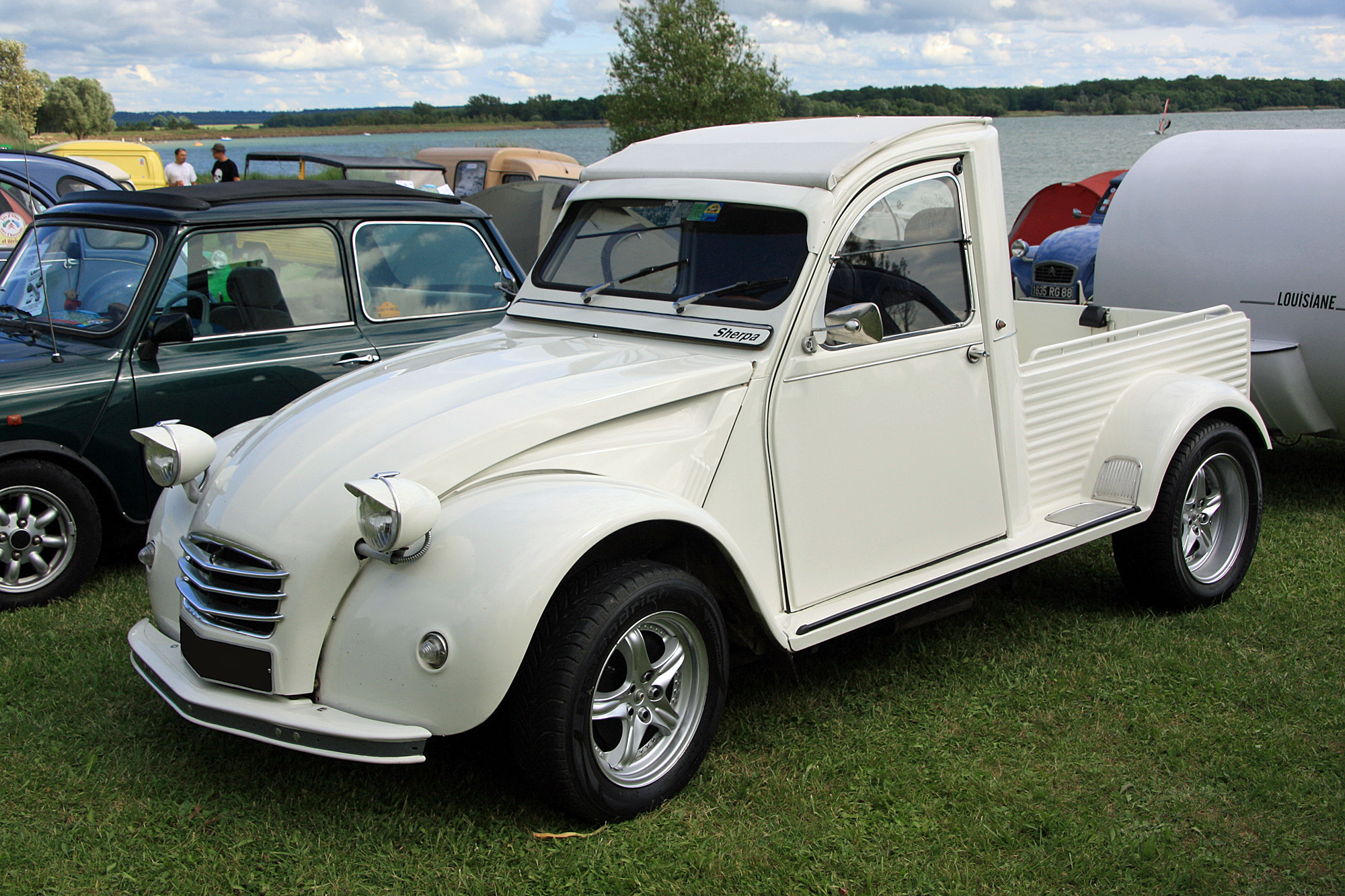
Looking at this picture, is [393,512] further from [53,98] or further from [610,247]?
[53,98]

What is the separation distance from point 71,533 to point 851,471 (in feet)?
12.7

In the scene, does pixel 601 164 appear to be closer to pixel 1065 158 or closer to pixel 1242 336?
pixel 1242 336

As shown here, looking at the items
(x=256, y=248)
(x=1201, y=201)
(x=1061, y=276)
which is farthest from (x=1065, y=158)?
(x=256, y=248)

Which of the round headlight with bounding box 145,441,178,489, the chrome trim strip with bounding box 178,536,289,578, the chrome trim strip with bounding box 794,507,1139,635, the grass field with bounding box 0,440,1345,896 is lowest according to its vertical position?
the grass field with bounding box 0,440,1345,896

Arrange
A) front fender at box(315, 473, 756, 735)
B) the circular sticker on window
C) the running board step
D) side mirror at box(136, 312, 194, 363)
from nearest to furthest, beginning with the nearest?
front fender at box(315, 473, 756, 735) < the running board step < side mirror at box(136, 312, 194, 363) < the circular sticker on window

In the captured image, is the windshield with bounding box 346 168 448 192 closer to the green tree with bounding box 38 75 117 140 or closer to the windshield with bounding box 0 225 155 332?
the windshield with bounding box 0 225 155 332

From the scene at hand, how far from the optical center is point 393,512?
3033 millimetres

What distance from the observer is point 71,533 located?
540 centimetres

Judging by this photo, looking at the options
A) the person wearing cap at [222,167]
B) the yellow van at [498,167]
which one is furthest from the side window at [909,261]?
the person wearing cap at [222,167]

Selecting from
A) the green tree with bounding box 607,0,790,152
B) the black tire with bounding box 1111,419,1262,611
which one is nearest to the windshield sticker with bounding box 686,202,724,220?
the black tire with bounding box 1111,419,1262,611

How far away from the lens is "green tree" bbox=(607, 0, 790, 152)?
116 feet

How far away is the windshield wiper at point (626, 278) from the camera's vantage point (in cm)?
432

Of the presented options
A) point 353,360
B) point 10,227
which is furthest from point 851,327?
point 10,227

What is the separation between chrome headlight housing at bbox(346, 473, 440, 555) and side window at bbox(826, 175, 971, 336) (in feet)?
5.59
